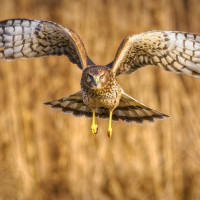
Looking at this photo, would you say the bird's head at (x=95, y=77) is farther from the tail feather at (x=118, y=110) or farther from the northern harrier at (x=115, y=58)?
the tail feather at (x=118, y=110)

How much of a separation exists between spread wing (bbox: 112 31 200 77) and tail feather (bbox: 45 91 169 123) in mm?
424

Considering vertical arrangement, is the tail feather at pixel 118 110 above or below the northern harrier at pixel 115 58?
below

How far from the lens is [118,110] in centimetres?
819

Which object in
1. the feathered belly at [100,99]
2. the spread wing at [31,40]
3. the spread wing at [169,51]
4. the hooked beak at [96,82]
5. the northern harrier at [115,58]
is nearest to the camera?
the hooked beak at [96,82]

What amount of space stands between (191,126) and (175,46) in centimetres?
316

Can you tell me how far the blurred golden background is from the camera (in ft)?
35.6

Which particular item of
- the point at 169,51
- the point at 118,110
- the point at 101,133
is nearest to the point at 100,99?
the point at 118,110

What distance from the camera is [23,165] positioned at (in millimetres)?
10750

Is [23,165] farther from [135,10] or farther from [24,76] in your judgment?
[135,10]

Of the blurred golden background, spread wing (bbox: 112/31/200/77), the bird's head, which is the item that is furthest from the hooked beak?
A: the blurred golden background

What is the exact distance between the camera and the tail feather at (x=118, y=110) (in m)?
8.09

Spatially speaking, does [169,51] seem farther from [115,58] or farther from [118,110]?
[118,110]

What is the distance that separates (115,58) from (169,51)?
634mm

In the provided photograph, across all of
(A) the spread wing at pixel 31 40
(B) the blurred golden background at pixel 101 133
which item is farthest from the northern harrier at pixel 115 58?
(B) the blurred golden background at pixel 101 133
